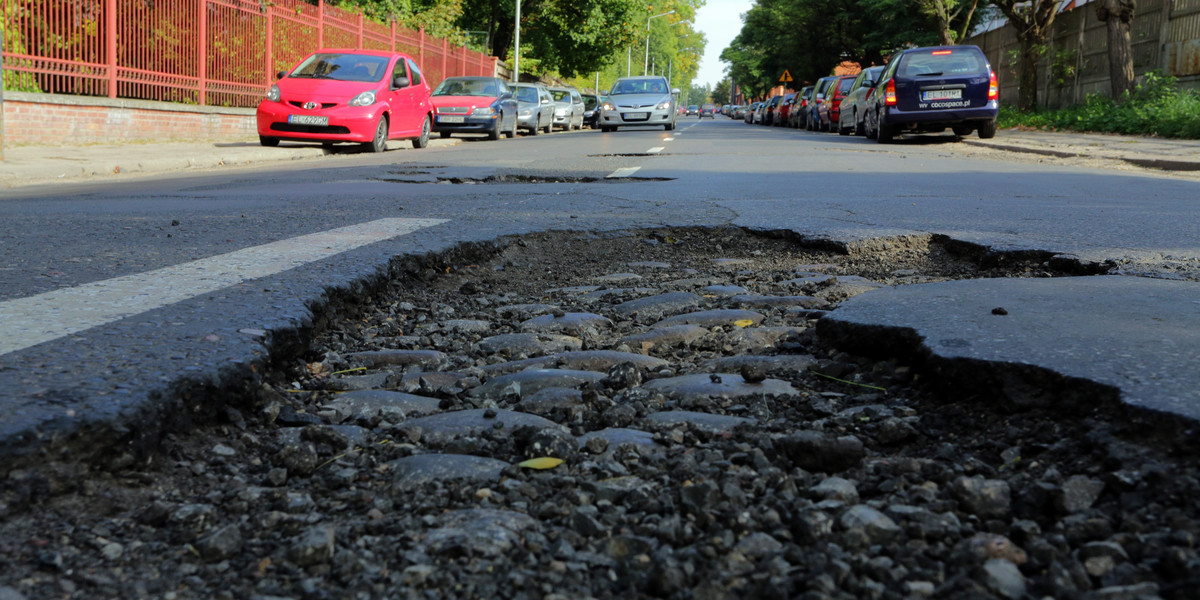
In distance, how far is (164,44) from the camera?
1539cm

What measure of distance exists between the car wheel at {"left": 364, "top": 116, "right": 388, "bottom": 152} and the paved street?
328 cm

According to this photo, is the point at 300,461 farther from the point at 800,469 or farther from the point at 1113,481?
the point at 1113,481

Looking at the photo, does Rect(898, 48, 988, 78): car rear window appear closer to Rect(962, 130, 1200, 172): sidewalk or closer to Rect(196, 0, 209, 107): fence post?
Rect(962, 130, 1200, 172): sidewalk

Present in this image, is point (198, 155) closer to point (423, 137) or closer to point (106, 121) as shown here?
point (106, 121)

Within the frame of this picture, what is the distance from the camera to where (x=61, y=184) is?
8602 mm

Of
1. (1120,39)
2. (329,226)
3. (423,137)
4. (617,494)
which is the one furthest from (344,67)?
(1120,39)

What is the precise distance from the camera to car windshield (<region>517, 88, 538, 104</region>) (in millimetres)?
26766

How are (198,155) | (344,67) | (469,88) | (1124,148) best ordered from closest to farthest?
(198,155) → (1124,148) → (344,67) → (469,88)

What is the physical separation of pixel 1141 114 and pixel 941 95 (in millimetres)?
4211

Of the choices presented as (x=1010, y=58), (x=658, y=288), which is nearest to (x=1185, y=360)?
(x=658, y=288)

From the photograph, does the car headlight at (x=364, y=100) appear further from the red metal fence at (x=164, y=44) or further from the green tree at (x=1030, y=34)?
the green tree at (x=1030, y=34)

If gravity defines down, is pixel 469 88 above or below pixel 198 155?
above

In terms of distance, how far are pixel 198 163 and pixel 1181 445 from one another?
11.2m

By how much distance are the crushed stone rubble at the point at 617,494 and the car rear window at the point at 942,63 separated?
50.2 ft
